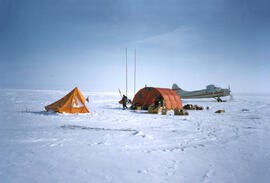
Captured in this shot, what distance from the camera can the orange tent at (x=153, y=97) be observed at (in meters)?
18.0

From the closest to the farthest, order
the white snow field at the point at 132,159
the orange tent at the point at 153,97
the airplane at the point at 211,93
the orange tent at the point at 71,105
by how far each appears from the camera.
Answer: the white snow field at the point at 132,159 < the orange tent at the point at 71,105 < the orange tent at the point at 153,97 < the airplane at the point at 211,93

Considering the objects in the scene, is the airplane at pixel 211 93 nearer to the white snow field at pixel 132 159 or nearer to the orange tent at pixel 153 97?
the orange tent at pixel 153 97

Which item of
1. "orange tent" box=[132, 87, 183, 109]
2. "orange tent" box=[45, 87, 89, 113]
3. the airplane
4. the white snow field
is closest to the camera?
the white snow field

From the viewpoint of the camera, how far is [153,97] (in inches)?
716

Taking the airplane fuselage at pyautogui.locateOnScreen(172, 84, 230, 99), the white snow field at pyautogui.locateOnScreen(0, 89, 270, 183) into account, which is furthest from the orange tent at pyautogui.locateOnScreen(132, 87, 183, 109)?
the airplane fuselage at pyautogui.locateOnScreen(172, 84, 230, 99)

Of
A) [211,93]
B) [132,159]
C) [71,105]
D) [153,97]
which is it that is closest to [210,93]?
[211,93]

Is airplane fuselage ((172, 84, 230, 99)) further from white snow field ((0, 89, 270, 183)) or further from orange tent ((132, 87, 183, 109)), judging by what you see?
white snow field ((0, 89, 270, 183))

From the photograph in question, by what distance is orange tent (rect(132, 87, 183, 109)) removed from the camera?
1803cm

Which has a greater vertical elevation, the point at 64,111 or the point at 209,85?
the point at 209,85

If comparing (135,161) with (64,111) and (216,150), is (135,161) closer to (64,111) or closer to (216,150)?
(216,150)

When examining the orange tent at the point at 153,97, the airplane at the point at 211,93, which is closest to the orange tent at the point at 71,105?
the orange tent at the point at 153,97

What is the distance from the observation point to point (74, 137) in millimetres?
6379

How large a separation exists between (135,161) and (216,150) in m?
2.43

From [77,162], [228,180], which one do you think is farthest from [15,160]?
[228,180]
